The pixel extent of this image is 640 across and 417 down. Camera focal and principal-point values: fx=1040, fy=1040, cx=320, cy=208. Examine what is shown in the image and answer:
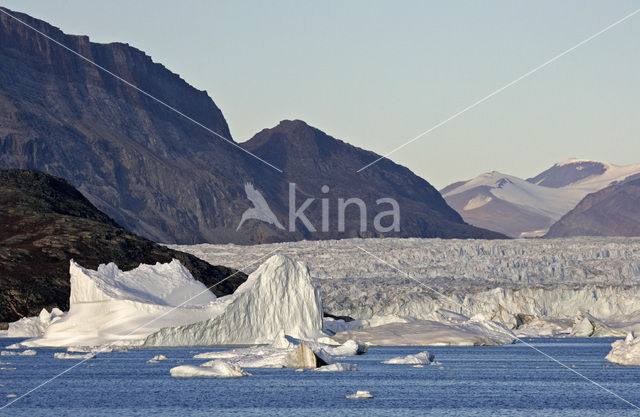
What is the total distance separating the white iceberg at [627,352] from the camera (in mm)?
75938

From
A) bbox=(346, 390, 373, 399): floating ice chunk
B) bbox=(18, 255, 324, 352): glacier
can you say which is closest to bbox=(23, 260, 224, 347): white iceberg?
bbox=(18, 255, 324, 352): glacier

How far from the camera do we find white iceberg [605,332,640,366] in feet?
249

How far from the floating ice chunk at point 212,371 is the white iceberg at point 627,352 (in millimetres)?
29283

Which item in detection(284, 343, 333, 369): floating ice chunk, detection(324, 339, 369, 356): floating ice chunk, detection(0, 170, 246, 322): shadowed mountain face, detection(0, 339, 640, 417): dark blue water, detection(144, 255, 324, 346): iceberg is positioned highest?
detection(0, 170, 246, 322): shadowed mountain face

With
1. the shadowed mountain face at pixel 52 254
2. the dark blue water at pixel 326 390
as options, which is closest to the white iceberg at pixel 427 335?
the dark blue water at pixel 326 390

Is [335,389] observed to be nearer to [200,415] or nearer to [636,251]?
[200,415]

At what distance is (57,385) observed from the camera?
64.0m

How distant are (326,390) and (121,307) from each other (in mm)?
31297

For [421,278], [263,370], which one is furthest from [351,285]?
[263,370]

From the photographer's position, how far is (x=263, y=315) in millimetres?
88000

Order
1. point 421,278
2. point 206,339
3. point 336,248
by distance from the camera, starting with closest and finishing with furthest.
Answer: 1. point 206,339
2. point 421,278
3. point 336,248

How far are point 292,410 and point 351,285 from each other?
113356 millimetres

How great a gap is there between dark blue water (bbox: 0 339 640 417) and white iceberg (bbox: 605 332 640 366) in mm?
1060

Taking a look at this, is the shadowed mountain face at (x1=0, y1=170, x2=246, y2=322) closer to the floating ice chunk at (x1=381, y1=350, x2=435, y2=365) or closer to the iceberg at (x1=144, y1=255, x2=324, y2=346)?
the iceberg at (x1=144, y1=255, x2=324, y2=346)
